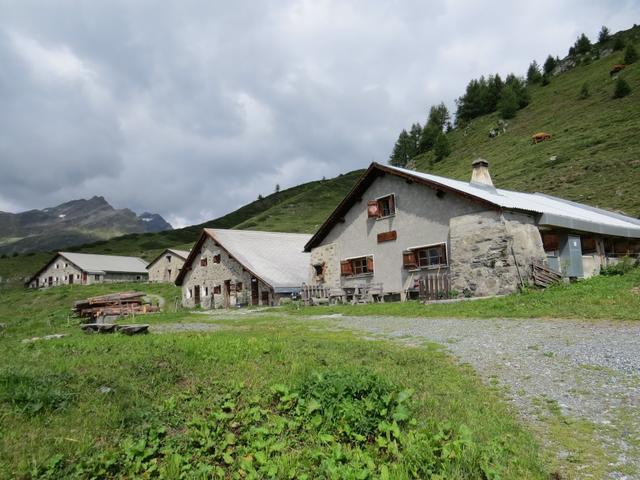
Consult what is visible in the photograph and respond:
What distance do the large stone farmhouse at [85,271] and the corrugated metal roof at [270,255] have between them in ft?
161

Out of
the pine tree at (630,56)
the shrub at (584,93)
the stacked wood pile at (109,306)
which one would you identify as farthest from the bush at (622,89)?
the stacked wood pile at (109,306)

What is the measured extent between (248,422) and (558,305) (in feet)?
44.1

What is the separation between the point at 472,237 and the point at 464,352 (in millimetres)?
13545

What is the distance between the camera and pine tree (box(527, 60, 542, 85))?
412 feet

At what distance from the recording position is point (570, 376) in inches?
267

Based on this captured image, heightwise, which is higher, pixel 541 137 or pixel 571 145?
pixel 541 137

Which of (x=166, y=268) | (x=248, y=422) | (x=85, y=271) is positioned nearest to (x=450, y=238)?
(x=248, y=422)

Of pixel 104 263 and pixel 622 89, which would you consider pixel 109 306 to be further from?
pixel 622 89

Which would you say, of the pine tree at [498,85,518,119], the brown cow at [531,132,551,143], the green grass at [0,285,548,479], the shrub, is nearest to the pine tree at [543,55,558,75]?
the pine tree at [498,85,518,119]

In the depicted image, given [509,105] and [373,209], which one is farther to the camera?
[509,105]

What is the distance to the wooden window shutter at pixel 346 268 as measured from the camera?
92.3ft

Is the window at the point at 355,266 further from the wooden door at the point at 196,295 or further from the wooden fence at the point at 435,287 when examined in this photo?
the wooden door at the point at 196,295

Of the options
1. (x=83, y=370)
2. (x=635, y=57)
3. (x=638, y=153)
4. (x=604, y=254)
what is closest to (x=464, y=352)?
(x=83, y=370)

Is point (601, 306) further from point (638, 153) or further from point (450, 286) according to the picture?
point (638, 153)
